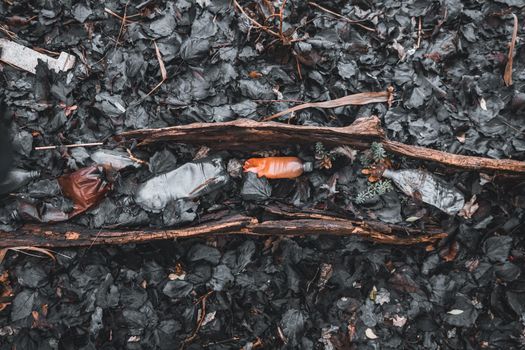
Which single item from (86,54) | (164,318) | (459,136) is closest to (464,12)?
(459,136)

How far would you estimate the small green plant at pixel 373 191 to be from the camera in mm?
1992

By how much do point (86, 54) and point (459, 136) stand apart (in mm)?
2146

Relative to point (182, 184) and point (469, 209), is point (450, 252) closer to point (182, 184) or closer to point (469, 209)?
point (469, 209)

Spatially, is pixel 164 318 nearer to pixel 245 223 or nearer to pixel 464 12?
pixel 245 223

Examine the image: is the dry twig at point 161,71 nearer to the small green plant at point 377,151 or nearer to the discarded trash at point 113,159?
the discarded trash at point 113,159

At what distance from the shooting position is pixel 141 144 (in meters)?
2.02

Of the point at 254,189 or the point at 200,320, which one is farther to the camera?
the point at 200,320

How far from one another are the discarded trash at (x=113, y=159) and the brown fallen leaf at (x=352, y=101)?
2.45 ft

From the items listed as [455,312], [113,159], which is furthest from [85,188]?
[455,312]

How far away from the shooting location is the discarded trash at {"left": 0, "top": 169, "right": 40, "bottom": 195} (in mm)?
1950

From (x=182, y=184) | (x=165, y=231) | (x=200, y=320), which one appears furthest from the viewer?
(x=200, y=320)

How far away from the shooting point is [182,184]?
1.95 metres

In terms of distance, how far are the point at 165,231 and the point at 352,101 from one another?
120 centimetres

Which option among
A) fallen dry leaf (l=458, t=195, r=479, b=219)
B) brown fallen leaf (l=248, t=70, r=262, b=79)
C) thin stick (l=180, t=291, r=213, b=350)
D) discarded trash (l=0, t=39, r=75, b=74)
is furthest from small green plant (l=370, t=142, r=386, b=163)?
discarded trash (l=0, t=39, r=75, b=74)
